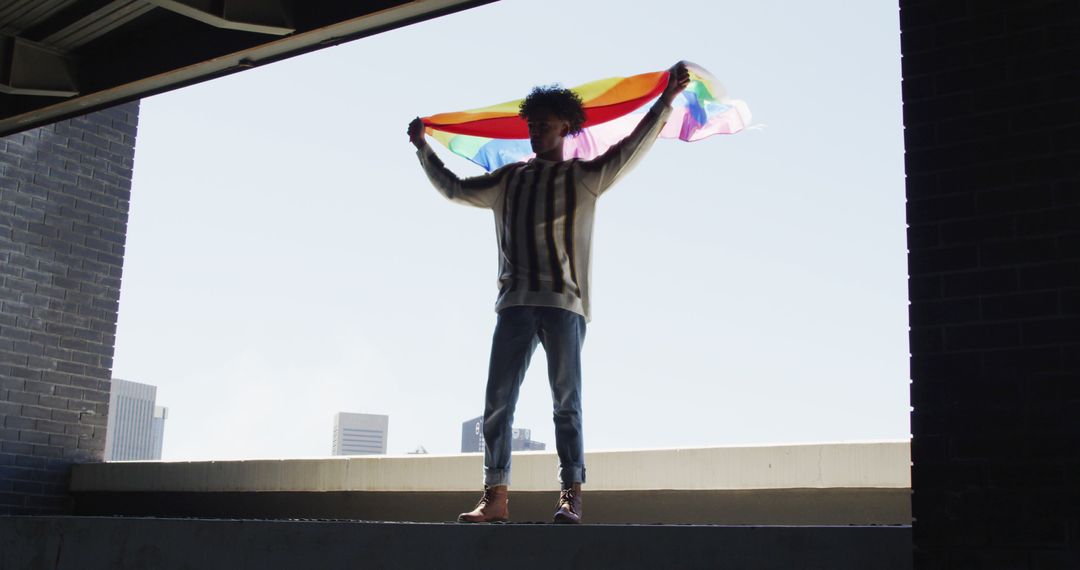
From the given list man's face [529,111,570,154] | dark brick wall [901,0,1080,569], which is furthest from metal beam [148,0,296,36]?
dark brick wall [901,0,1080,569]

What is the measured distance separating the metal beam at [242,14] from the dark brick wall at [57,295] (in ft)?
9.04

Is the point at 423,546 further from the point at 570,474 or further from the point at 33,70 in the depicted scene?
the point at 33,70

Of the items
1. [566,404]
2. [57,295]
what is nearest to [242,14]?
[566,404]

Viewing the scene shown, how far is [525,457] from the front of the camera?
5.59m

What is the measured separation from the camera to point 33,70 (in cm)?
642

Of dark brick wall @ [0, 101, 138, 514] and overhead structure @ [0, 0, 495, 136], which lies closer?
overhead structure @ [0, 0, 495, 136]

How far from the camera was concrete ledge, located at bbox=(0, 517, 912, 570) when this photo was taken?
337cm

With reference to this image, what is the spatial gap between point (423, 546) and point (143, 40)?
355 centimetres

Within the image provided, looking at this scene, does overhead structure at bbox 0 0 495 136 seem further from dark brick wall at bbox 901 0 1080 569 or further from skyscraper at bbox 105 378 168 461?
skyscraper at bbox 105 378 168 461

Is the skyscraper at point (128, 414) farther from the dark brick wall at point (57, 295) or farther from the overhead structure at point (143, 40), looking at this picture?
the overhead structure at point (143, 40)

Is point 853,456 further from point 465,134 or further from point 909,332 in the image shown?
point 465,134

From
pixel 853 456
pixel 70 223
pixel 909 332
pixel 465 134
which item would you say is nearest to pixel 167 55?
pixel 465 134

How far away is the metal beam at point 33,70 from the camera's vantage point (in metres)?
6.32

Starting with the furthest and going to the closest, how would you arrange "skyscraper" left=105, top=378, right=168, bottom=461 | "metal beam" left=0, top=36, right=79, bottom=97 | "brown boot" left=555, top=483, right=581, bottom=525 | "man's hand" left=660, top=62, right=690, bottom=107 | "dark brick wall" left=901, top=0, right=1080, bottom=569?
"skyscraper" left=105, top=378, right=168, bottom=461 → "metal beam" left=0, top=36, right=79, bottom=97 → "man's hand" left=660, top=62, right=690, bottom=107 → "brown boot" left=555, top=483, right=581, bottom=525 → "dark brick wall" left=901, top=0, right=1080, bottom=569
